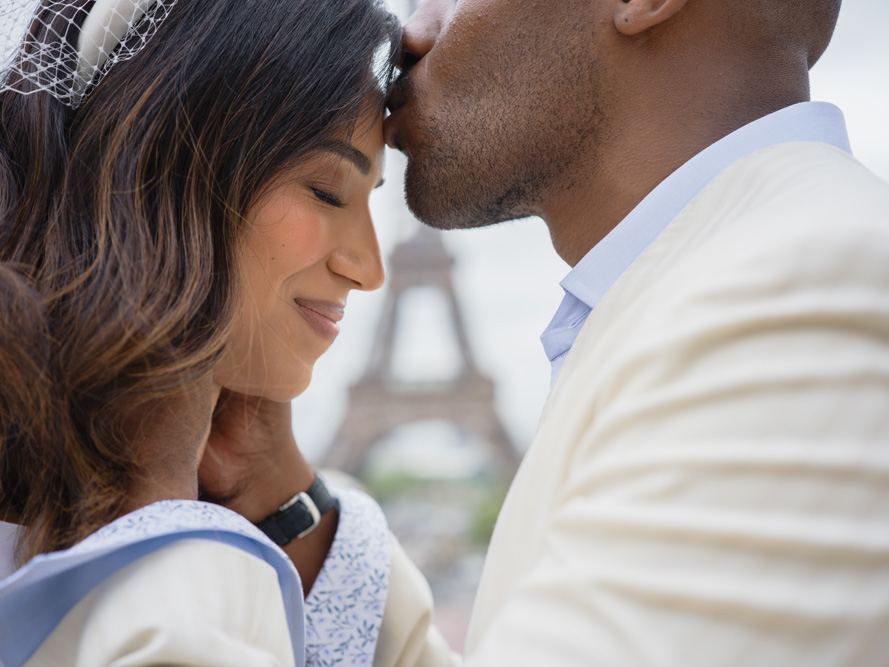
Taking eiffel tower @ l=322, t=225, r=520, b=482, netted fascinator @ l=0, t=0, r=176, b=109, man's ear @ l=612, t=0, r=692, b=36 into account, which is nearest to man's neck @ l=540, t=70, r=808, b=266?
man's ear @ l=612, t=0, r=692, b=36

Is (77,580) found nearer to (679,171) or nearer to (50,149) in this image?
(50,149)

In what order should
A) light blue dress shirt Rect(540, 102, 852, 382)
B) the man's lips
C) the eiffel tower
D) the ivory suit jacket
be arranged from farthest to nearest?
the eiffel tower
the man's lips
light blue dress shirt Rect(540, 102, 852, 382)
the ivory suit jacket

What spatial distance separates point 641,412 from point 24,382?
97cm

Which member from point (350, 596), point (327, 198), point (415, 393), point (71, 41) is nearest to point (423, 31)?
point (327, 198)

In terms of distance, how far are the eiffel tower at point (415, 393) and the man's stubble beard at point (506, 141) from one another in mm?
12947

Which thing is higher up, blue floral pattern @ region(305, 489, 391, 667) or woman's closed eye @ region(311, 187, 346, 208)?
woman's closed eye @ region(311, 187, 346, 208)

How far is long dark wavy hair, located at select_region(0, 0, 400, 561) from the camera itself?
131cm

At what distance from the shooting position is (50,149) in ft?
5.09

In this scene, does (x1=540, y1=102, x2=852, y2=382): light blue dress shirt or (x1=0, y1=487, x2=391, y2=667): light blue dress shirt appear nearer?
(x1=0, y1=487, x2=391, y2=667): light blue dress shirt

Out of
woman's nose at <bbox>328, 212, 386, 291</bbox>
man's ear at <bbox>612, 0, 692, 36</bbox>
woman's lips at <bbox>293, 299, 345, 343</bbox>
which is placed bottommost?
woman's lips at <bbox>293, 299, 345, 343</bbox>

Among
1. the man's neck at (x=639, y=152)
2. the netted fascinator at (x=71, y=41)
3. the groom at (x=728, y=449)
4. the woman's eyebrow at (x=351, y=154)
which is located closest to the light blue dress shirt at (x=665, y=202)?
the groom at (x=728, y=449)

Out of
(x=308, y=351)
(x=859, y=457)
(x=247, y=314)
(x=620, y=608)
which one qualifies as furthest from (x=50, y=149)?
(x=859, y=457)

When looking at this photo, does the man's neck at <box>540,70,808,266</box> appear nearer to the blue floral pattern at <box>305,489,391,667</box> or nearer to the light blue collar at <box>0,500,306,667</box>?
the blue floral pattern at <box>305,489,391,667</box>

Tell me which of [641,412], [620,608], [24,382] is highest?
[641,412]
